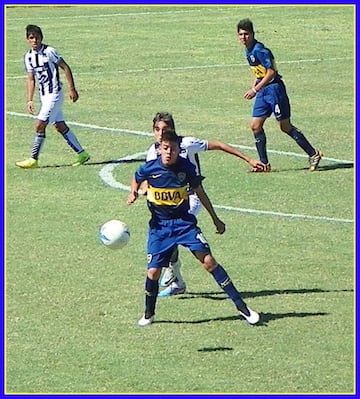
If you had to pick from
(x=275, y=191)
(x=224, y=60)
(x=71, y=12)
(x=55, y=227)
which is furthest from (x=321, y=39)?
(x=55, y=227)

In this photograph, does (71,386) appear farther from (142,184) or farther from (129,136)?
(129,136)

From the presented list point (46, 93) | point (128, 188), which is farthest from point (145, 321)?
point (46, 93)

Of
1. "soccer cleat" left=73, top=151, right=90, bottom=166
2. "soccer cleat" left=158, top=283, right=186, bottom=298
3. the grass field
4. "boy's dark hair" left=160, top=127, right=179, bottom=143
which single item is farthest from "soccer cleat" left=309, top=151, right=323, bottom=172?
"boy's dark hair" left=160, top=127, right=179, bottom=143

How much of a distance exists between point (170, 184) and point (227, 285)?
43.8 inches

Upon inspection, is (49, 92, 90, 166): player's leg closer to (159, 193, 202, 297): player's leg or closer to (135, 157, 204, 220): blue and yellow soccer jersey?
(159, 193, 202, 297): player's leg

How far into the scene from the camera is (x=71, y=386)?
11.8m

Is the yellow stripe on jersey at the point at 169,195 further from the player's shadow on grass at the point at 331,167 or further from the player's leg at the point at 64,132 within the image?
the player's leg at the point at 64,132

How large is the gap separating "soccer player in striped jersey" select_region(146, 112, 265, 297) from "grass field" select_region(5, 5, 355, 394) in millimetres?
243

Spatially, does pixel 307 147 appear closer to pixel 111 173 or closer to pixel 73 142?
pixel 111 173

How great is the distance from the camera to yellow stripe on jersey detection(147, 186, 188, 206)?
13.1m

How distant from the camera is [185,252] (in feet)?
53.2

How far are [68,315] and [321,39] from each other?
77.6 feet

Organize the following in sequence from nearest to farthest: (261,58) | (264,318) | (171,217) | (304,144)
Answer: (171,217) → (264,318) → (261,58) → (304,144)

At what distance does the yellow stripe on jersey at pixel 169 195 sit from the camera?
42.9 ft
